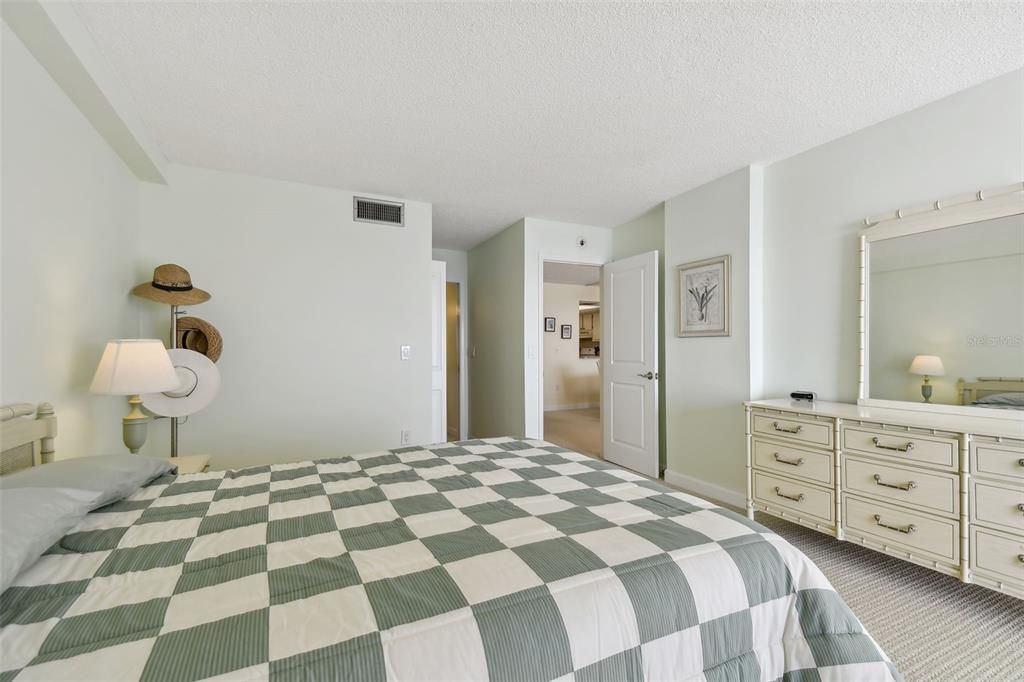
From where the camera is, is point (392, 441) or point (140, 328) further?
point (392, 441)

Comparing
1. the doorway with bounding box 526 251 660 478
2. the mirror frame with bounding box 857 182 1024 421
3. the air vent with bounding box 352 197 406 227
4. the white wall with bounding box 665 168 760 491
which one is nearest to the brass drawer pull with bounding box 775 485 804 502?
the white wall with bounding box 665 168 760 491

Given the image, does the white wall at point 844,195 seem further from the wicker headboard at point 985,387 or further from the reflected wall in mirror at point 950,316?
the wicker headboard at point 985,387

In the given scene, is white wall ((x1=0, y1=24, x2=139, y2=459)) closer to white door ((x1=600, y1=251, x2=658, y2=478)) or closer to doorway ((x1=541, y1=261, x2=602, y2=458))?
white door ((x1=600, y1=251, x2=658, y2=478))

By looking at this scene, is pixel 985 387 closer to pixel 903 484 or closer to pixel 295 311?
pixel 903 484

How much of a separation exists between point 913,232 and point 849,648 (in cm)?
237

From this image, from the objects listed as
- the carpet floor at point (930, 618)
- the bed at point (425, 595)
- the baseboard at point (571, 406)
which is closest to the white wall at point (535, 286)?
the carpet floor at point (930, 618)

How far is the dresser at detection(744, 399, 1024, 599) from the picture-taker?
5.90 feet

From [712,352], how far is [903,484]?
4.88 ft

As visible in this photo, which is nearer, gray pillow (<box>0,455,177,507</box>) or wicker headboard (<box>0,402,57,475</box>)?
gray pillow (<box>0,455,177,507</box>)

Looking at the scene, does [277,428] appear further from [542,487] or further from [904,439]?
[904,439]

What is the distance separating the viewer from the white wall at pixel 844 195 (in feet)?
7.04

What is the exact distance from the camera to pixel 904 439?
2074 millimetres

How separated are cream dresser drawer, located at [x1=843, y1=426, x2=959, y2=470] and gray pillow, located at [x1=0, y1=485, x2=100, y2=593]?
3134mm

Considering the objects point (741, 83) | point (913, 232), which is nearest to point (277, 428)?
point (741, 83)
